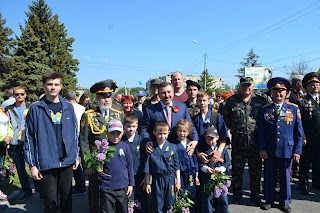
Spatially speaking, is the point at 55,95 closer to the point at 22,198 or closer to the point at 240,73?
the point at 22,198

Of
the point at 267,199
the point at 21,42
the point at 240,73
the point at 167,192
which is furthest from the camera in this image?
the point at 240,73

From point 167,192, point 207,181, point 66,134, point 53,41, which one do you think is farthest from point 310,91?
point 53,41

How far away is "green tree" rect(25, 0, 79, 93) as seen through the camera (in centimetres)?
3403

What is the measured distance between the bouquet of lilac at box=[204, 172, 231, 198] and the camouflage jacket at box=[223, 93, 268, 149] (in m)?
0.99

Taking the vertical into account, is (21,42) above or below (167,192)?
above

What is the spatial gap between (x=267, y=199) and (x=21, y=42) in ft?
103

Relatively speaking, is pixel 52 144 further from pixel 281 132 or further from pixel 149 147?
pixel 281 132

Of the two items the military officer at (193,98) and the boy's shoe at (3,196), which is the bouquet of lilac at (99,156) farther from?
the boy's shoe at (3,196)

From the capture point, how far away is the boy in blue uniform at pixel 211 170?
394 centimetres

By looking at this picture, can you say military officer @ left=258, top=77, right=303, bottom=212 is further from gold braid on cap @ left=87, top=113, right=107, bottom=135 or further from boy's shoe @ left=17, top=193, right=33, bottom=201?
boy's shoe @ left=17, top=193, right=33, bottom=201

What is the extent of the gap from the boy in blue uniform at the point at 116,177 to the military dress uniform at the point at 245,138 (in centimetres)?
214

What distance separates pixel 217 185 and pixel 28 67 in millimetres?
29643

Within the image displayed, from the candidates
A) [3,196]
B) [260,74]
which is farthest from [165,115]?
[260,74]

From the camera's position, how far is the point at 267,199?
4.50 meters
